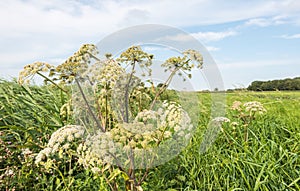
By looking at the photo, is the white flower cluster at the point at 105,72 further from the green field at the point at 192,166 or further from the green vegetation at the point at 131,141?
the green field at the point at 192,166

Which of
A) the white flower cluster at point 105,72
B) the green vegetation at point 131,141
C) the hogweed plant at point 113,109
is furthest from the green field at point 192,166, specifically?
the white flower cluster at point 105,72

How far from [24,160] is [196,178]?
1.88m

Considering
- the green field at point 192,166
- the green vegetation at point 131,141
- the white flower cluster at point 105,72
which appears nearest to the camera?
the white flower cluster at point 105,72

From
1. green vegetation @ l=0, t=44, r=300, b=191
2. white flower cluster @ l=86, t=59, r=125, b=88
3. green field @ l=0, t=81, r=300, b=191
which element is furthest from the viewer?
green field @ l=0, t=81, r=300, b=191

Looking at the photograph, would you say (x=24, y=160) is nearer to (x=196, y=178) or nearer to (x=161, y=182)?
(x=161, y=182)

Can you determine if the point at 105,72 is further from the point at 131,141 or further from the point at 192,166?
the point at 192,166

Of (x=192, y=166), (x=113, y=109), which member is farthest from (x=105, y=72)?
→ (x=192, y=166)

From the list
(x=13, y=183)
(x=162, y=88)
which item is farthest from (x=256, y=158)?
(x=13, y=183)

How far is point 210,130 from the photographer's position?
11.8ft

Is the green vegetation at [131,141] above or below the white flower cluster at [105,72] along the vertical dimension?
below

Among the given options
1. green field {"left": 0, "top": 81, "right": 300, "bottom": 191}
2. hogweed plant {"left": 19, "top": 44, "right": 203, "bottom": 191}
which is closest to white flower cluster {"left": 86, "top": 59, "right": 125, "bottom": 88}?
hogweed plant {"left": 19, "top": 44, "right": 203, "bottom": 191}

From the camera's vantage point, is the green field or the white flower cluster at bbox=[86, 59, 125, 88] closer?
the white flower cluster at bbox=[86, 59, 125, 88]

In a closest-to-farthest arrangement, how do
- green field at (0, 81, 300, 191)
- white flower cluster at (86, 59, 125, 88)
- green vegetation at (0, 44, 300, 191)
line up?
white flower cluster at (86, 59, 125, 88), green vegetation at (0, 44, 300, 191), green field at (0, 81, 300, 191)

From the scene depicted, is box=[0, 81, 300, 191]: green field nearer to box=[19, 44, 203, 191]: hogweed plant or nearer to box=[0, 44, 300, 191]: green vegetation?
box=[0, 44, 300, 191]: green vegetation
